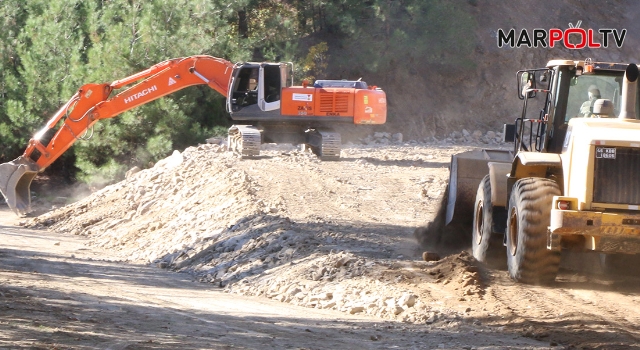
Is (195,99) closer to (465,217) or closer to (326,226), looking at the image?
(326,226)

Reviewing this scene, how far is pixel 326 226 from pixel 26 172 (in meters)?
8.72

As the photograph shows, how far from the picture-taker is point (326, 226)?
13500mm

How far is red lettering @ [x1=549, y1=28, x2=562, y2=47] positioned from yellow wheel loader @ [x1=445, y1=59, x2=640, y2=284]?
3047 cm

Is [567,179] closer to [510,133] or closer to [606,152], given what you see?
[606,152]

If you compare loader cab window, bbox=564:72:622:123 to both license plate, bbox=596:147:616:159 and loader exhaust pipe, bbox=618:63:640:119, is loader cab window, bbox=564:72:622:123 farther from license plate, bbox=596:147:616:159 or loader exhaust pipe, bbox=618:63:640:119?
license plate, bbox=596:147:616:159

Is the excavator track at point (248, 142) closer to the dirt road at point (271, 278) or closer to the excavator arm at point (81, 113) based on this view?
the dirt road at point (271, 278)

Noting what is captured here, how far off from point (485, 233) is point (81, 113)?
1167cm

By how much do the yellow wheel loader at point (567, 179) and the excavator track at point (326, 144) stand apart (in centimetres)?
1059

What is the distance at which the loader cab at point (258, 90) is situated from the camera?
839 inches

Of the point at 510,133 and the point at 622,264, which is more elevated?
the point at 510,133

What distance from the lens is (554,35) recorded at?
1586 inches

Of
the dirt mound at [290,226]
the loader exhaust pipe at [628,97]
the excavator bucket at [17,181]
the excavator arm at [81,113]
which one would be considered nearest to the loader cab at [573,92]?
the loader exhaust pipe at [628,97]

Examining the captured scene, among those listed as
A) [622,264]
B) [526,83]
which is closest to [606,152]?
[526,83]

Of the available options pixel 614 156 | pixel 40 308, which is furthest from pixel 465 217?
pixel 40 308
